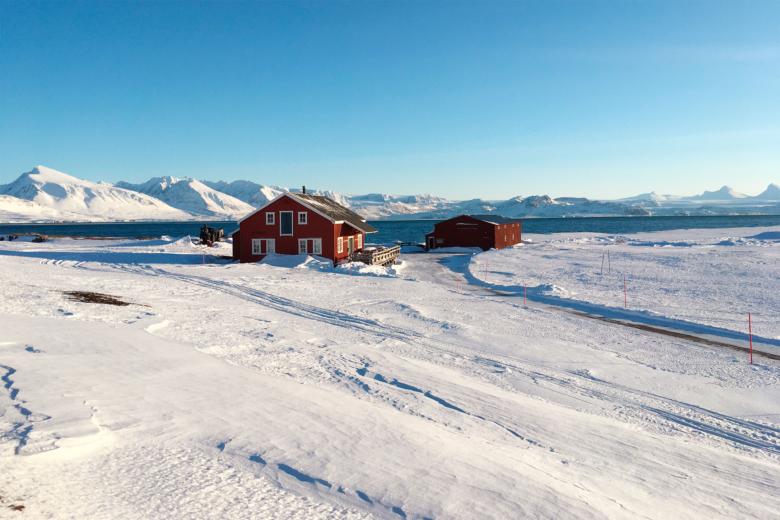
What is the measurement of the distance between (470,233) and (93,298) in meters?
49.8

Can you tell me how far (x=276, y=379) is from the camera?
1022 centimetres

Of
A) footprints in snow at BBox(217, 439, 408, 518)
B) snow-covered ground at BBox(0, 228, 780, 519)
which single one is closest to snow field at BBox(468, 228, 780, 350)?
snow-covered ground at BBox(0, 228, 780, 519)

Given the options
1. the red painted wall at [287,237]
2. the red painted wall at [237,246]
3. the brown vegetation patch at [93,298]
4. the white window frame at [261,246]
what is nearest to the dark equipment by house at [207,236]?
the red painted wall at [237,246]

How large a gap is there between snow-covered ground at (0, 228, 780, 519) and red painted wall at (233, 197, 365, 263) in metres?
20.8

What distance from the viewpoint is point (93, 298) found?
1894 centimetres

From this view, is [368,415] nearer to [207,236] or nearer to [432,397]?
[432,397]

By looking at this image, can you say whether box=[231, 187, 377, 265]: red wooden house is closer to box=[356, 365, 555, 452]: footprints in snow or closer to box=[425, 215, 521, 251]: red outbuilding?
box=[425, 215, 521, 251]: red outbuilding

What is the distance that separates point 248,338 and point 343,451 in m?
8.45

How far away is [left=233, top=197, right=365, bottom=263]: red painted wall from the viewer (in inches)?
1609

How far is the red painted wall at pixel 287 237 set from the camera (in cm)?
4088

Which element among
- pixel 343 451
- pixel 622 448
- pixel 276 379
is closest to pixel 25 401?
pixel 276 379

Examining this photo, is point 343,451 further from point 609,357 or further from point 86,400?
point 609,357

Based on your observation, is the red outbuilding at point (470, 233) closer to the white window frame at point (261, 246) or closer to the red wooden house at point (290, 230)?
the red wooden house at point (290, 230)

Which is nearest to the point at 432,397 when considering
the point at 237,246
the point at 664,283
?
the point at 664,283
